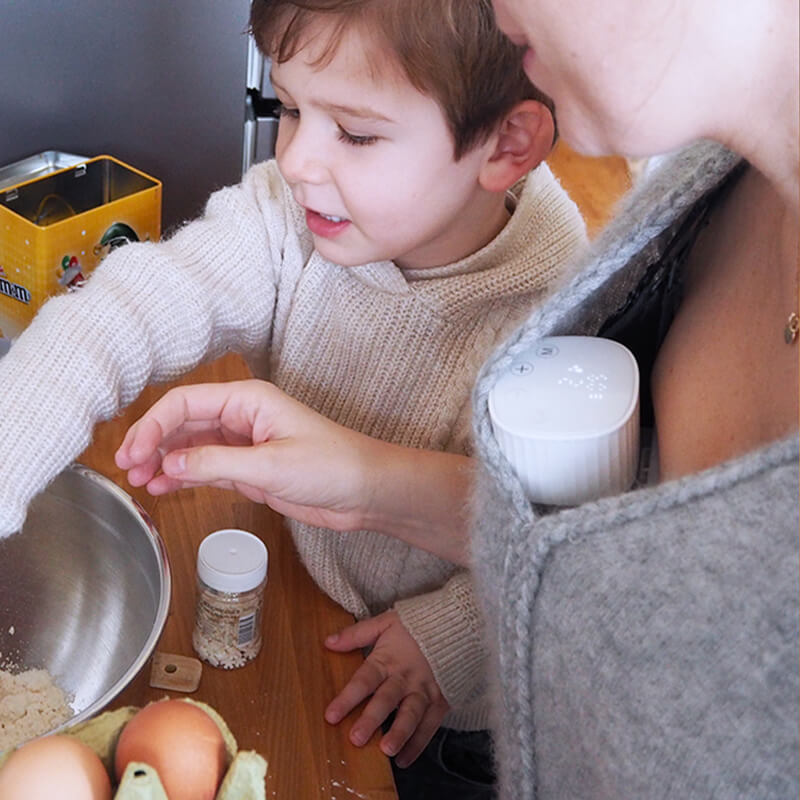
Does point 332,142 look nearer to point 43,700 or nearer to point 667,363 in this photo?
point 667,363

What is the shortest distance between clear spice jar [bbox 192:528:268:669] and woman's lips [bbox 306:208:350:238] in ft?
0.84

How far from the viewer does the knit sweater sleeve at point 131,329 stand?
28.0 inches

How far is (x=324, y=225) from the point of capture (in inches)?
32.7

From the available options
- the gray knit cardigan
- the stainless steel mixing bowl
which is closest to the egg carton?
the gray knit cardigan

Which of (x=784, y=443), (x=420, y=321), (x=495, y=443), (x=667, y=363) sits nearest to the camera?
(x=784, y=443)

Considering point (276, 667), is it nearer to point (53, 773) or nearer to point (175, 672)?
point (175, 672)

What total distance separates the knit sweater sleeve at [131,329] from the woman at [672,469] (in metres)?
0.10

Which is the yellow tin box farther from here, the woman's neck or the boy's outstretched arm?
the woman's neck

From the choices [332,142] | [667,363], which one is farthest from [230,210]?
[667,363]

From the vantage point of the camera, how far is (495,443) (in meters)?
0.57

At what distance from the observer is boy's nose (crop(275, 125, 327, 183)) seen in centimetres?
77

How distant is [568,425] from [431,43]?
1.08 ft

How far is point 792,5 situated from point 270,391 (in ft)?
1.47

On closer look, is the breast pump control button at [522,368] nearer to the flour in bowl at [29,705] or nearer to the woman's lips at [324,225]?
the woman's lips at [324,225]
